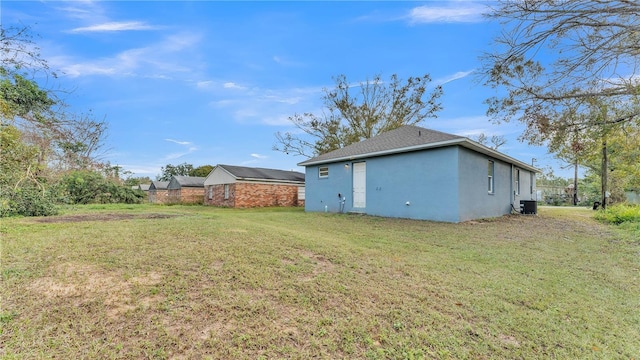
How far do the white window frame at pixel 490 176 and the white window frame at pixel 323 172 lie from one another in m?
7.25

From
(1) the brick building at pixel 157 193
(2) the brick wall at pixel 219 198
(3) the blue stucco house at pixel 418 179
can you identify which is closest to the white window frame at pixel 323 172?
(3) the blue stucco house at pixel 418 179

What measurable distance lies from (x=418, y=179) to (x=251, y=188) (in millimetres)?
13035

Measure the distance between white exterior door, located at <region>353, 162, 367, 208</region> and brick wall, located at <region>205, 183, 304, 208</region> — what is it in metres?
9.80

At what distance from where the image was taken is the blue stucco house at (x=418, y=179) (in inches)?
399

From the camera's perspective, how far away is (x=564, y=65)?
25.7 feet

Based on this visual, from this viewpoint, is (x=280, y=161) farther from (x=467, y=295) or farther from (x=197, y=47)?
(x=467, y=295)

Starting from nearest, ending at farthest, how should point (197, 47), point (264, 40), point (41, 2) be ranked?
point (41, 2) < point (197, 47) < point (264, 40)

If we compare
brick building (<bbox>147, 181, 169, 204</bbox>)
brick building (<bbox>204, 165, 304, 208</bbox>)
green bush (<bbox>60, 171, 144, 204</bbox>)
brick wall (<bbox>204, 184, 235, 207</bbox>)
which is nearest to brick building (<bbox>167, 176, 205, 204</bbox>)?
brick wall (<bbox>204, 184, 235, 207</bbox>)

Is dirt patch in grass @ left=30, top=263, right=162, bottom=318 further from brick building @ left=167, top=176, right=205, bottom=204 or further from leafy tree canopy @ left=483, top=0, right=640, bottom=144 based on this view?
brick building @ left=167, top=176, right=205, bottom=204

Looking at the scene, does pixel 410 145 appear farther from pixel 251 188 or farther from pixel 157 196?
pixel 157 196

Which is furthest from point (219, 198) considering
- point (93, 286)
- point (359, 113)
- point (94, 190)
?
point (93, 286)

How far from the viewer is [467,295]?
3568 mm

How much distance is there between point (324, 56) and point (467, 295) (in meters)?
11.5

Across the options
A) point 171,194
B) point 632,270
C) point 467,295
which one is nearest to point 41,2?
point 467,295
